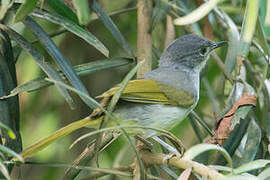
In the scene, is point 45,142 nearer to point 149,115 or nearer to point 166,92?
point 149,115

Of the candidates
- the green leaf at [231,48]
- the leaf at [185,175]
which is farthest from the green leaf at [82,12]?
Answer: the green leaf at [231,48]

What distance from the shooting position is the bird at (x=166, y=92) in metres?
2.53

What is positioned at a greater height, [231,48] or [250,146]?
[231,48]

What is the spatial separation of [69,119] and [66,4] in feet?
4.33

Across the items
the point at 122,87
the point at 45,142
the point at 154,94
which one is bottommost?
the point at 154,94

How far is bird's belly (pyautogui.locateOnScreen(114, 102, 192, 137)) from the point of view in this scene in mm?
2619

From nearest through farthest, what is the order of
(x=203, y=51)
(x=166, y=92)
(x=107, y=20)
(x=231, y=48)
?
(x=107, y=20) < (x=231, y=48) < (x=166, y=92) < (x=203, y=51)

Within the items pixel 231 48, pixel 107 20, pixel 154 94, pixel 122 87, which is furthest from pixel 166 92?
pixel 122 87

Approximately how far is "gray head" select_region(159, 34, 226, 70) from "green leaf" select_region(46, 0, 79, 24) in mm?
921

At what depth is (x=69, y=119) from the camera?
3.50 m

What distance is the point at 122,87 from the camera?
61.1 inches

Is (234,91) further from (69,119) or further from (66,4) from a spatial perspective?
(69,119)

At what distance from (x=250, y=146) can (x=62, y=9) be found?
1.18 m

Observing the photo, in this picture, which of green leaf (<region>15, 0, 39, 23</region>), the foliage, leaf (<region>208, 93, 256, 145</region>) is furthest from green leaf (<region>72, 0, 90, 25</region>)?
leaf (<region>208, 93, 256, 145</region>)
